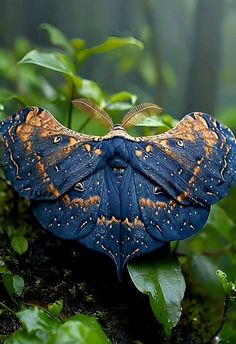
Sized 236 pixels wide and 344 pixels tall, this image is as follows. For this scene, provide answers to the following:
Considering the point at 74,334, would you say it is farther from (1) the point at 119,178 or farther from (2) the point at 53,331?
(1) the point at 119,178

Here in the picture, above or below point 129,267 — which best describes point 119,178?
above

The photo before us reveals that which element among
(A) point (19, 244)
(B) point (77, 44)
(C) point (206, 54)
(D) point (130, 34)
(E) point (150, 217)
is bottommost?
(D) point (130, 34)

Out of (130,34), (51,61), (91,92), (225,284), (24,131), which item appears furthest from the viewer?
(130,34)

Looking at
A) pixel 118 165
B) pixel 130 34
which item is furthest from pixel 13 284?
pixel 130 34

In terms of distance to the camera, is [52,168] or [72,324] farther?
[52,168]

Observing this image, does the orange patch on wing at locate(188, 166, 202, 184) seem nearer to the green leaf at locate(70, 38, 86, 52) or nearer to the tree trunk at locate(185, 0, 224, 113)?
the green leaf at locate(70, 38, 86, 52)

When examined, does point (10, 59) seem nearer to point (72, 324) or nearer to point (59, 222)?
point (59, 222)

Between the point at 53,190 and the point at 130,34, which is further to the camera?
the point at 130,34

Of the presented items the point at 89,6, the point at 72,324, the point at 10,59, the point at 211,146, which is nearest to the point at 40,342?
the point at 72,324
